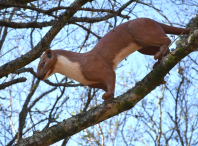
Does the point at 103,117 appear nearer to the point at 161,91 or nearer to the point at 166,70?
the point at 166,70

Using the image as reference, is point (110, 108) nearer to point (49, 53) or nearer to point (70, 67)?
point (70, 67)

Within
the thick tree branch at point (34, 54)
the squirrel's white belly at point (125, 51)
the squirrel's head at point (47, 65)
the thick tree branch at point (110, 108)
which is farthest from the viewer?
the thick tree branch at point (34, 54)

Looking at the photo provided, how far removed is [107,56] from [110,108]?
616 millimetres

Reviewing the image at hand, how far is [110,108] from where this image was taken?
242 centimetres

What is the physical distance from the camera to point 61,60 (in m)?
2.72

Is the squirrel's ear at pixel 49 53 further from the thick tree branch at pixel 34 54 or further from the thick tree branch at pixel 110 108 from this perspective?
the thick tree branch at pixel 110 108

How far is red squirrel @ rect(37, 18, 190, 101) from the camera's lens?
268 cm

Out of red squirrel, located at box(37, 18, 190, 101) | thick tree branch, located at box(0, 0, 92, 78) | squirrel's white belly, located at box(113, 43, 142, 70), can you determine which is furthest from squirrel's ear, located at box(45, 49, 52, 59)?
squirrel's white belly, located at box(113, 43, 142, 70)

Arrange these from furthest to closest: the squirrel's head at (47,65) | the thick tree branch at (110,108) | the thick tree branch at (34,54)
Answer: the thick tree branch at (34,54), the squirrel's head at (47,65), the thick tree branch at (110,108)

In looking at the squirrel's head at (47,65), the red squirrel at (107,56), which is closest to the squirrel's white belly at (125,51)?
the red squirrel at (107,56)

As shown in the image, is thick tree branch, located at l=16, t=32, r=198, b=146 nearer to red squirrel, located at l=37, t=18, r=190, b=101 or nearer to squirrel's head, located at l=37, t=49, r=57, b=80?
red squirrel, located at l=37, t=18, r=190, b=101

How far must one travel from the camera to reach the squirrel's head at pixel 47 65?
2.65 meters

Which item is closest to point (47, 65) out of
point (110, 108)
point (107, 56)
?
point (107, 56)

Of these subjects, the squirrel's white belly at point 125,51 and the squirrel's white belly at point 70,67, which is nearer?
the squirrel's white belly at point 70,67
